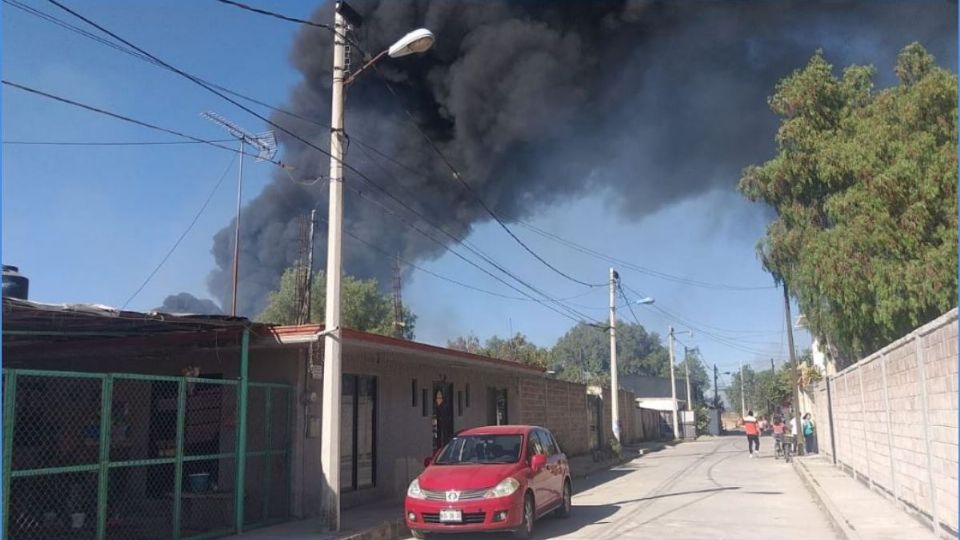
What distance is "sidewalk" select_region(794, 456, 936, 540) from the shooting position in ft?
31.2

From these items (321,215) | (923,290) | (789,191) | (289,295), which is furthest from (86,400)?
(289,295)

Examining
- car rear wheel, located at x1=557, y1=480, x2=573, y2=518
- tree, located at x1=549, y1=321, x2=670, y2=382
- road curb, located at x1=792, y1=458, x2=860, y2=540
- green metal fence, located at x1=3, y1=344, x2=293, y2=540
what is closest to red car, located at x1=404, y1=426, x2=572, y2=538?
car rear wheel, located at x1=557, y1=480, x2=573, y2=518

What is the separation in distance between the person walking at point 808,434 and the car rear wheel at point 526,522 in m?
23.0

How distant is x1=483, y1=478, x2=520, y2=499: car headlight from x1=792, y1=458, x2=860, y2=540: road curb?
4.33 m

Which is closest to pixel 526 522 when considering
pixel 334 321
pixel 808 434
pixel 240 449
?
pixel 334 321

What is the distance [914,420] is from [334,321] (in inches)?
313

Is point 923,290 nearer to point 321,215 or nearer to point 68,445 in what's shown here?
point 68,445

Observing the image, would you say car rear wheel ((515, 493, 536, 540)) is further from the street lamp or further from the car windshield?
the street lamp

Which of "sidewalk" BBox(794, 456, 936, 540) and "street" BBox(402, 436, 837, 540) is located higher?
"sidewalk" BBox(794, 456, 936, 540)

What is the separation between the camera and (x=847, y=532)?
984 cm

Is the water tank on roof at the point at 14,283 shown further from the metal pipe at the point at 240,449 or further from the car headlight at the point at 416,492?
the car headlight at the point at 416,492

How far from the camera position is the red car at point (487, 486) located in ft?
31.8

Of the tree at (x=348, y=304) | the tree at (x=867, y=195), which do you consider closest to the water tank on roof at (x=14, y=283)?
the tree at (x=867, y=195)

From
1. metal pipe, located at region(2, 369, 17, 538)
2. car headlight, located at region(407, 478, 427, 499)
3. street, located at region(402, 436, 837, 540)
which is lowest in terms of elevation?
street, located at region(402, 436, 837, 540)
